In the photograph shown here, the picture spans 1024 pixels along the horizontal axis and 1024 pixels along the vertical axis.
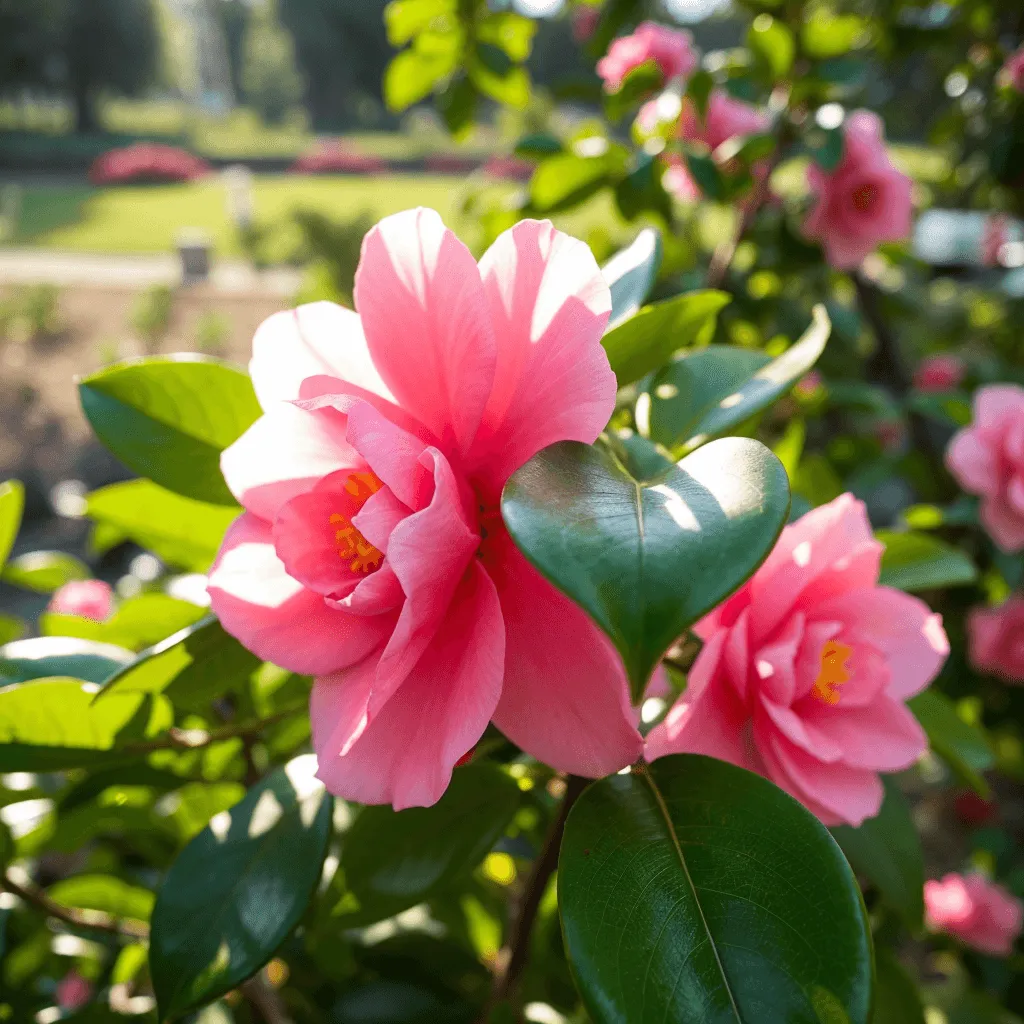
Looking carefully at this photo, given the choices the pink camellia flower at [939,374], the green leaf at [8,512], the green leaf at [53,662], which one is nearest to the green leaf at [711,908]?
the green leaf at [53,662]

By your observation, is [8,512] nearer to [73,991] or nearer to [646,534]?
[646,534]

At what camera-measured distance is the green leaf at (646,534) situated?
1.02ft

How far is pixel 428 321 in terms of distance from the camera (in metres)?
0.42

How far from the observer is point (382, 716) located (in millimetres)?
404

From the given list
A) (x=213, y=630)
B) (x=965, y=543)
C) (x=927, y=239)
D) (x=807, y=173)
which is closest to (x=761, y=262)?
(x=807, y=173)

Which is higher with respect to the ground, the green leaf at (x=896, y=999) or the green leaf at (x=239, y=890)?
the green leaf at (x=239, y=890)

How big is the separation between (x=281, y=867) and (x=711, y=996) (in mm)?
277

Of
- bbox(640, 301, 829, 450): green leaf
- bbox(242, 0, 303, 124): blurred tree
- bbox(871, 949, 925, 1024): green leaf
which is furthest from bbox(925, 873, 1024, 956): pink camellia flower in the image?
bbox(242, 0, 303, 124): blurred tree

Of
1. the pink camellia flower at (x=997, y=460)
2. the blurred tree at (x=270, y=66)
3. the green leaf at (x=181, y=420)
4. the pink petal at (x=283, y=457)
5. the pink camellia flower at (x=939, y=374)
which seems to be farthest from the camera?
the blurred tree at (x=270, y=66)

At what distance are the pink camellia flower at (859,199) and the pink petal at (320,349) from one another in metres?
1.19

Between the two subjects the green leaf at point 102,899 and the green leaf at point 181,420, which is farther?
the green leaf at point 102,899

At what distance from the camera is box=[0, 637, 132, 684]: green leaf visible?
1.83 feet

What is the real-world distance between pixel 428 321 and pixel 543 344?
2.4 inches

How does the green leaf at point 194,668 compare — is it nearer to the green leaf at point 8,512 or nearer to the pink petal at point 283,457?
the pink petal at point 283,457
